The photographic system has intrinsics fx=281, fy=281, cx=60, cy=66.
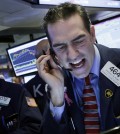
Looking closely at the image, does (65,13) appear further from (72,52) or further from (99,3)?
(99,3)

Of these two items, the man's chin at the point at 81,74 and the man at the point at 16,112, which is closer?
the man's chin at the point at 81,74

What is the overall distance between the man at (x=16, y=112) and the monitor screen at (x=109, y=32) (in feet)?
4.45

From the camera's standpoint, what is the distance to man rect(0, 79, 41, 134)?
1.72 m

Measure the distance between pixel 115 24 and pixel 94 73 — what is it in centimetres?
160

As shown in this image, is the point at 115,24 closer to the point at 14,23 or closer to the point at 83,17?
the point at 14,23

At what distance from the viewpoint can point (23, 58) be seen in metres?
3.57

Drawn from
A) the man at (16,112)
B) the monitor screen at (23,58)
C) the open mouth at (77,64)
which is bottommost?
the monitor screen at (23,58)

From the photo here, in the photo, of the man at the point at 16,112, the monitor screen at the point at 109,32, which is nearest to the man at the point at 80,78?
the man at the point at 16,112

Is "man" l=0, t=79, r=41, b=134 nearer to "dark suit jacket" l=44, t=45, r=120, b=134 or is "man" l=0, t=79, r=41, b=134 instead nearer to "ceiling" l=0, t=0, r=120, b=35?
"dark suit jacket" l=44, t=45, r=120, b=134

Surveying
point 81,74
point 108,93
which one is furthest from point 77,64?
point 108,93

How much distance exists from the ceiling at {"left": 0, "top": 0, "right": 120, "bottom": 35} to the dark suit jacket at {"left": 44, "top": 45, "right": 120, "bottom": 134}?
122 centimetres

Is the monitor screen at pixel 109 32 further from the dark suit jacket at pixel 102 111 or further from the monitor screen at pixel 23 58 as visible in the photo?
the dark suit jacket at pixel 102 111

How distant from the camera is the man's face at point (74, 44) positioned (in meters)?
1.34

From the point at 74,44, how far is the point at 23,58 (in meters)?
2.29
